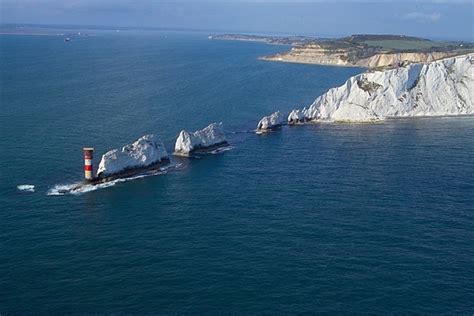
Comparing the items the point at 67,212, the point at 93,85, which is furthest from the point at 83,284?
the point at 93,85

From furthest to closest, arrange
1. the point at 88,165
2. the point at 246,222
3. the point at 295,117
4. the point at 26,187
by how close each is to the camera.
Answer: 1. the point at 295,117
2. the point at 88,165
3. the point at 26,187
4. the point at 246,222

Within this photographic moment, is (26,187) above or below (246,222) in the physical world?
above

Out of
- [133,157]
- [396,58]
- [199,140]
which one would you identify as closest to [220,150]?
[199,140]

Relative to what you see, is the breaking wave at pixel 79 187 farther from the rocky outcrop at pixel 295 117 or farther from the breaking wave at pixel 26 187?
the rocky outcrop at pixel 295 117

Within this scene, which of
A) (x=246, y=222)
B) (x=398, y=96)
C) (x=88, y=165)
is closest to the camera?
(x=246, y=222)

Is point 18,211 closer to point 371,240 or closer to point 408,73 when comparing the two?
point 371,240

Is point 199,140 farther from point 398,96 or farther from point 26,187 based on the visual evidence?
point 398,96

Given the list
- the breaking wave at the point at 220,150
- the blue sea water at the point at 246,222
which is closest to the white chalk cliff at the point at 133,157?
the blue sea water at the point at 246,222

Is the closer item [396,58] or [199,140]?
[199,140]
